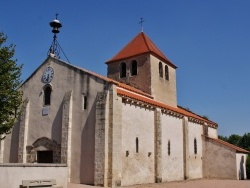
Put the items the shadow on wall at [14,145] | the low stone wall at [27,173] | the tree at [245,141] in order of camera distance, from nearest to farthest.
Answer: the low stone wall at [27,173] < the shadow on wall at [14,145] < the tree at [245,141]

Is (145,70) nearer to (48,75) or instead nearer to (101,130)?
(48,75)

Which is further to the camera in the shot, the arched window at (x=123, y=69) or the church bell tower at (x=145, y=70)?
the arched window at (x=123, y=69)

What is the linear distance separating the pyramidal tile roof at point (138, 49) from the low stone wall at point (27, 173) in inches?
612

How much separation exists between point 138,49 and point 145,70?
2.68 meters

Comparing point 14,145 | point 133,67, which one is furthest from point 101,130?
point 133,67

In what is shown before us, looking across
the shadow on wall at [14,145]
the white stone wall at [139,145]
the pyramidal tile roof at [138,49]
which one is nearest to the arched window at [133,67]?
the pyramidal tile roof at [138,49]

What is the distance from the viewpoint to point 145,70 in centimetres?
2811

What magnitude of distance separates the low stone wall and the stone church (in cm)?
289

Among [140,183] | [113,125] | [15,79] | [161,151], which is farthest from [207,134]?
[15,79]

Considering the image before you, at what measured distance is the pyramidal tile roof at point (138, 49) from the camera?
28969 mm

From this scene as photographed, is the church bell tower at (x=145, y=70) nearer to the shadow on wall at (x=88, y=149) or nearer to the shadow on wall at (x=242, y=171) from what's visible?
the shadow on wall at (x=242, y=171)

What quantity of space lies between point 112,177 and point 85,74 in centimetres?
669

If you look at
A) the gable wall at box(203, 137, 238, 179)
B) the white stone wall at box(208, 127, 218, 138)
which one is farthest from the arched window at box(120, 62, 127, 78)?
the white stone wall at box(208, 127, 218, 138)

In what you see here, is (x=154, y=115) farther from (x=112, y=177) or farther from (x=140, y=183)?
(x=112, y=177)
